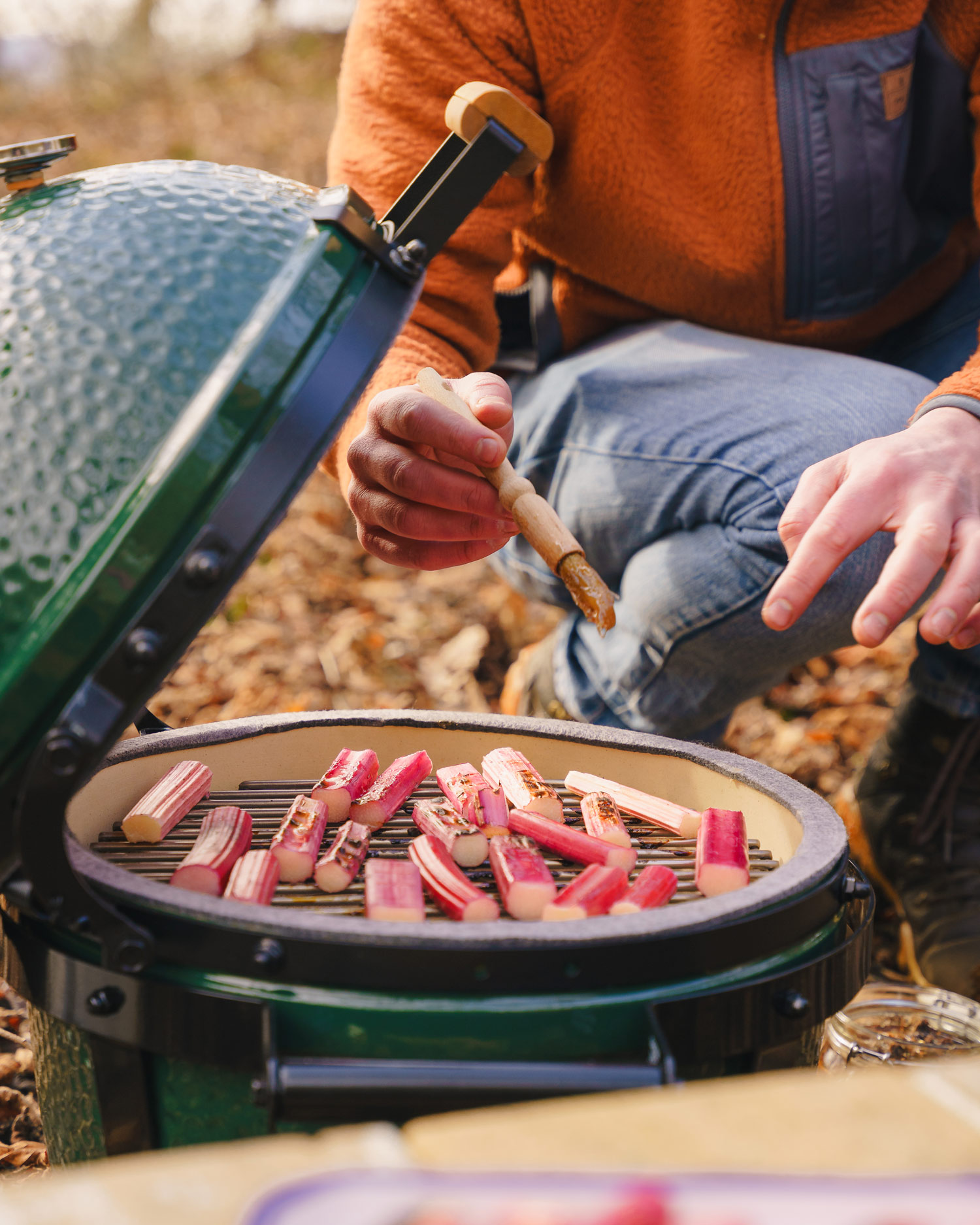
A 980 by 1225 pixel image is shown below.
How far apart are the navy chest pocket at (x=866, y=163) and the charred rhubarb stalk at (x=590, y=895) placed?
148cm

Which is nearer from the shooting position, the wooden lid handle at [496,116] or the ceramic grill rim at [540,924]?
the ceramic grill rim at [540,924]

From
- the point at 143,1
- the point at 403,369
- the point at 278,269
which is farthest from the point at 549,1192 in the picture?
the point at 143,1

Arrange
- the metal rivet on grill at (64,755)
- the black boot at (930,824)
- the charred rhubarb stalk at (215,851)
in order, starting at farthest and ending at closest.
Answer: the black boot at (930,824) → the charred rhubarb stalk at (215,851) → the metal rivet on grill at (64,755)

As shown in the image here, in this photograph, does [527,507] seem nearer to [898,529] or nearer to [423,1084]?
[898,529]

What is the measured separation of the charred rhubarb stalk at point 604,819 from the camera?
54.7 inches

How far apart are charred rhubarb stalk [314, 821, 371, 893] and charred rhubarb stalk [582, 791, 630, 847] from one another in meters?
0.32

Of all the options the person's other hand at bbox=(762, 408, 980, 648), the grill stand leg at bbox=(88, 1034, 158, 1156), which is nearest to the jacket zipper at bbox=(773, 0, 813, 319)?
the person's other hand at bbox=(762, 408, 980, 648)

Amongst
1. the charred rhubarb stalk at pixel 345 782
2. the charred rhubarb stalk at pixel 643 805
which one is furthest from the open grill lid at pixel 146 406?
the charred rhubarb stalk at pixel 643 805

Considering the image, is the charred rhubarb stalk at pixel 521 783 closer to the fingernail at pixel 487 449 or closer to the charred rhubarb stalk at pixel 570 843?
the charred rhubarb stalk at pixel 570 843

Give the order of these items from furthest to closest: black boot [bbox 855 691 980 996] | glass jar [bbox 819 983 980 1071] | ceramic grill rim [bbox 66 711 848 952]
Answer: black boot [bbox 855 691 980 996], glass jar [bbox 819 983 980 1071], ceramic grill rim [bbox 66 711 848 952]

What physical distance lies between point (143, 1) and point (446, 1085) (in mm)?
13887

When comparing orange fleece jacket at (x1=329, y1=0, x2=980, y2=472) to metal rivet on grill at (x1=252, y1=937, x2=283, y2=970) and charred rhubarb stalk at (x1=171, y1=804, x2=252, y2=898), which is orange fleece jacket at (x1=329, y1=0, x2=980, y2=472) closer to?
charred rhubarb stalk at (x1=171, y1=804, x2=252, y2=898)

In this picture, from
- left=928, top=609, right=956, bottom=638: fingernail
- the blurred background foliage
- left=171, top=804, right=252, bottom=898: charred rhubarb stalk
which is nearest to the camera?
left=928, top=609, right=956, bottom=638: fingernail

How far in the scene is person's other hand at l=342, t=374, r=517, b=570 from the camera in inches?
56.5
